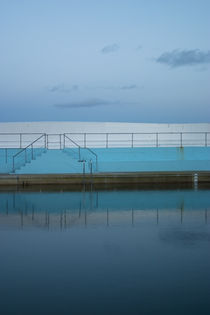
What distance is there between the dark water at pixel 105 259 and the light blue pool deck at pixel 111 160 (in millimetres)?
7391

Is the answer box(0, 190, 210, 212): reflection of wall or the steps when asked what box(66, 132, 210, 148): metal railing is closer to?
the steps

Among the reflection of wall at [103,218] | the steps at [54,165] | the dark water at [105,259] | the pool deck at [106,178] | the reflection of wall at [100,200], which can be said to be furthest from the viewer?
the steps at [54,165]

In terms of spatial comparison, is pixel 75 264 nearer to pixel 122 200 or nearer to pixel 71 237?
pixel 71 237

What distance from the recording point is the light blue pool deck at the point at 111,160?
1742cm

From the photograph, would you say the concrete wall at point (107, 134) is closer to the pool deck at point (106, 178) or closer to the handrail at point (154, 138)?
the handrail at point (154, 138)

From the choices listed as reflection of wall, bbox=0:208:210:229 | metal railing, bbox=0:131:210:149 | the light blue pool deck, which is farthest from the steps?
reflection of wall, bbox=0:208:210:229

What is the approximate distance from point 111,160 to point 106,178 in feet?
4.48

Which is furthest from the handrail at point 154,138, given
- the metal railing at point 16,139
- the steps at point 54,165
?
the metal railing at point 16,139

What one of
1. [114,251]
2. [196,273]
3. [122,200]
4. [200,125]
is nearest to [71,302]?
[196,273]

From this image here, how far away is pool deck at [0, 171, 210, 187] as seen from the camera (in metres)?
16.5

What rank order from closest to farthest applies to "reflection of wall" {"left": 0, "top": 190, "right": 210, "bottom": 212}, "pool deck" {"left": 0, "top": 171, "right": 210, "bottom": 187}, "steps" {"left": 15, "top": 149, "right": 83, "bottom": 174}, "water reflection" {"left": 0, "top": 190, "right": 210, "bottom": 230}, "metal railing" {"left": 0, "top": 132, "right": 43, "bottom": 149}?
"water reflection" {"left": 0, "top": 190, "right": 210, "bottom": 230}
"reflection of wall" {"left": 0, "top": 190, "right": 210, "bottom": 212}
"pool deck" {"left": 0, "top": 171, "right": 210, "bottom": 187}
"steps" {"left": 15, "top": 149, "right": 83, "bottom": 174}
"metal railing" {"left": 0, "top": 132, "right": 43, "bottom": 149}

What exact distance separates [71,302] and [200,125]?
17.5 m

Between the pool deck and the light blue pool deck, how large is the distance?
1.97 ft

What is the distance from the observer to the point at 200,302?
3873 mm
